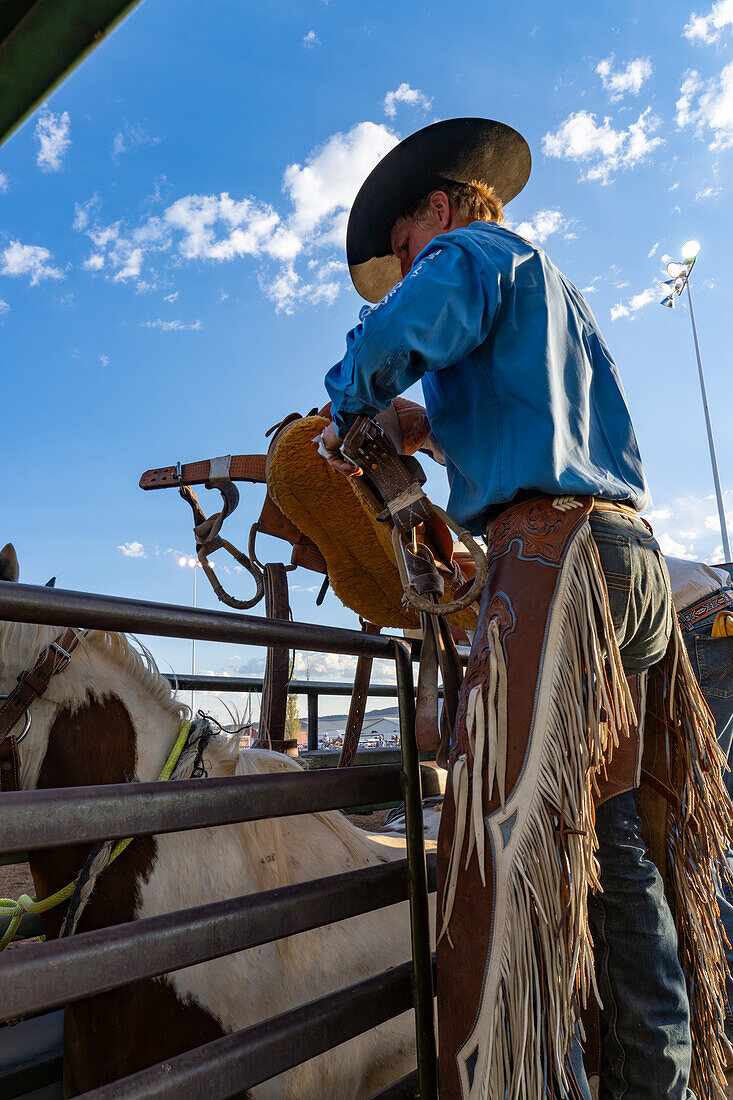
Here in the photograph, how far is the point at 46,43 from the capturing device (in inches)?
30.6

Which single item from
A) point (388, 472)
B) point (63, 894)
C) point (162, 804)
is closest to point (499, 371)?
point (388, 472)

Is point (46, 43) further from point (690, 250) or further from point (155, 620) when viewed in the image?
point (690, 250)

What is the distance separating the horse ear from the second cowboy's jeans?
4.29ft

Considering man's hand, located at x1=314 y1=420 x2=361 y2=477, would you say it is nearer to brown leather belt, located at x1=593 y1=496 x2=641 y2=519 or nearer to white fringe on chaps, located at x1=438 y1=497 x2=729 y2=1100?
white fringe on chaps, located at x1=438 y1=497 x2=729 y2=1100

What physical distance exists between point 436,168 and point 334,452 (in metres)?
0.80

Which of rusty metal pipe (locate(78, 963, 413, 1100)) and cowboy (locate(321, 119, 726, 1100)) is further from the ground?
cowboy (locate(321, 119, 726, 1100))

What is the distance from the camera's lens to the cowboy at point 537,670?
97 cm

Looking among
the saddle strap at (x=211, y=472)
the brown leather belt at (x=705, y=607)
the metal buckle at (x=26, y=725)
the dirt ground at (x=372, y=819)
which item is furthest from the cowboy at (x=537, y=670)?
the dirt ground at (x=372, y=819)

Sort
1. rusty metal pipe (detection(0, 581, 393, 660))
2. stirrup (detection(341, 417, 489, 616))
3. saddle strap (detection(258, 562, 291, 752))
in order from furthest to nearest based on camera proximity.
A: saddle strap (detection(258, 562, 291, 752))
stirrup (detection(341, 417, 489, 616))
rusty metal pipe (detection(0, 581, 393, 660))

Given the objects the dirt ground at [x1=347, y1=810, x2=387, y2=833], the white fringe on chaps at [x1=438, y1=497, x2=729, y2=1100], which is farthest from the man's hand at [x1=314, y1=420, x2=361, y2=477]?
the dirt ground at [x1=347, y1=810, x2=387, y2=833]

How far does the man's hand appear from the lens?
1416 millimetres

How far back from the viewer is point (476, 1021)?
96 centimetres

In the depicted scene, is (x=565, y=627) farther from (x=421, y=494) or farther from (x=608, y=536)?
(x=421, y=494)

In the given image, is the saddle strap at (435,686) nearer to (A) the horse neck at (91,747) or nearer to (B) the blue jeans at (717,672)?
(A) the horse neck at (91,747)
